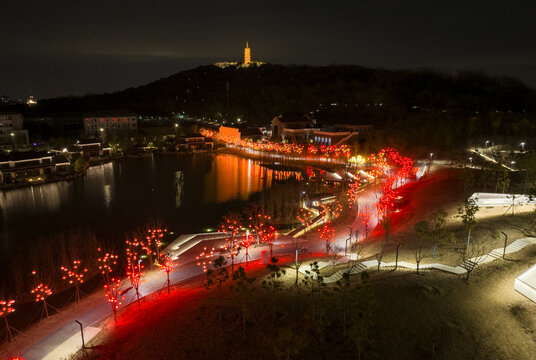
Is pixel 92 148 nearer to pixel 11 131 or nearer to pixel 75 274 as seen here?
pixel 11 131

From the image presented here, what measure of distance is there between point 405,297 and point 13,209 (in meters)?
24.0

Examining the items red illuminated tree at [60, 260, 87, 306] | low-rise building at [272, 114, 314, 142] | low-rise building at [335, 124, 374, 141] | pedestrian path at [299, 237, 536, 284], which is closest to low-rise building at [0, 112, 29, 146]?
low-rise building at [272, 114, 314, 142]

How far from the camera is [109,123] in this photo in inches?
1900

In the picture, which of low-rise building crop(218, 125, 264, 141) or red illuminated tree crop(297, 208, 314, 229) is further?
low-rise building crop(218, 125, 264, 141)

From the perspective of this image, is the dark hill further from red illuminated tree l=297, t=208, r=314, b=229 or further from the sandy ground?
the sandy ground

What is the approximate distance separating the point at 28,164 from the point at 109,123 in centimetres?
1948

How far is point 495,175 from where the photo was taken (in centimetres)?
→ 1938

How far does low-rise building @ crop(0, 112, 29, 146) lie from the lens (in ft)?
135

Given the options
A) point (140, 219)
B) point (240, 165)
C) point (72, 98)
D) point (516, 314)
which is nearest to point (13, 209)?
point (140, 219)

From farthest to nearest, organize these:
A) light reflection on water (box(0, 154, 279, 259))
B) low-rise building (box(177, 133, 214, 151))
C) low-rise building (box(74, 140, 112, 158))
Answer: low-rise building (box(177, 133, 214, 151)) → low-rise building (box(74, 140, 112, 158)) → light reflection on water (box(0, 154, 279, 259))

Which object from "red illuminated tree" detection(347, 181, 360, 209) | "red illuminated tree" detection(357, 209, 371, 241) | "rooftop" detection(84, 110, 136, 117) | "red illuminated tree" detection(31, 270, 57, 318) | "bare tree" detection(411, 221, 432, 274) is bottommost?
"red illuminated tree" detection(31, 270, 57, 318)

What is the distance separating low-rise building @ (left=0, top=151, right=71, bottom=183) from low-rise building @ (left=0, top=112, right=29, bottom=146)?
1306 centimetres

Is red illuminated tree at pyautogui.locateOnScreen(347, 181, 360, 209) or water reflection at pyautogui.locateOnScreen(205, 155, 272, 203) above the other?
red illuminated tree at pyautogui.locateOnScreen(347, 181, 360, 209)

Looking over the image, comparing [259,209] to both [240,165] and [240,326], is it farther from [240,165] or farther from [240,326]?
[240,165]
